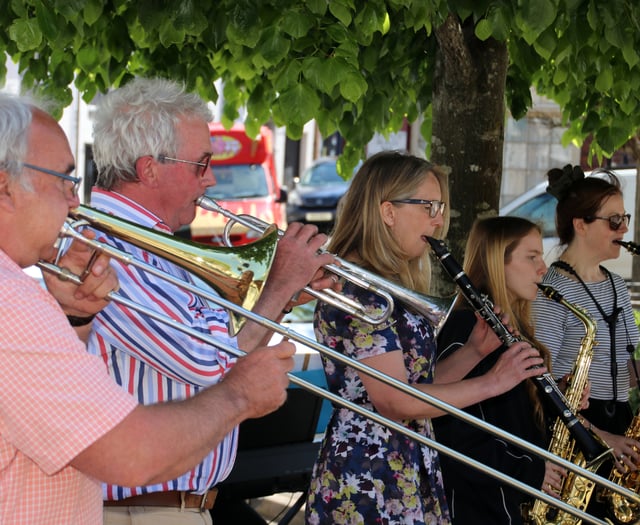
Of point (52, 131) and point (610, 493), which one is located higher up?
Result: point (52, 131)

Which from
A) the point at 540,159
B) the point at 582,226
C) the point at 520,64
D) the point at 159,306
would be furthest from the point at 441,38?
the point at 540,159

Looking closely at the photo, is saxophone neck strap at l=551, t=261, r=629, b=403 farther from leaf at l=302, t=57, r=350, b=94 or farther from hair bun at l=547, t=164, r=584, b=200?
leaf at l=302, t=57, r=350, b=94

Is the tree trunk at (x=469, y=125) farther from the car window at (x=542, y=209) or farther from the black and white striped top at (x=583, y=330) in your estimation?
the car window at (x=542, y=209)

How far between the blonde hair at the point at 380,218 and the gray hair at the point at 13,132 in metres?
1.28

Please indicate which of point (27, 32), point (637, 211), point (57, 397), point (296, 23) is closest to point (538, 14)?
point (296, 23)

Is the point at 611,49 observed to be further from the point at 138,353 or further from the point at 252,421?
the point at 138,353

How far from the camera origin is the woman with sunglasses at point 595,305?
3.82m

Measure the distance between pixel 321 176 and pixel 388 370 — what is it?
692 inches

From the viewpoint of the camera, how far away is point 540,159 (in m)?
18.9

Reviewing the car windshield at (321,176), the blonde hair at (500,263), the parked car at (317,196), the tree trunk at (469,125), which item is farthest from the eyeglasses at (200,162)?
the car windshield at (321,176)

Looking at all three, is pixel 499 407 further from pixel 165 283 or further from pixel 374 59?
pixel 374 59

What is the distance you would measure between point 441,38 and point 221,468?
8.34 ft

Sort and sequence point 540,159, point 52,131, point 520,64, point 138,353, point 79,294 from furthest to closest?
point 540,159, point 520,64, point 138,353, point 79,294, point 52,131

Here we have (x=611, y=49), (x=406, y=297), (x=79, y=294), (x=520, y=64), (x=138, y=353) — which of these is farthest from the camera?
(x=520, y=64)
